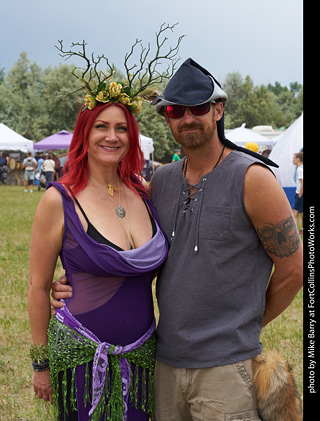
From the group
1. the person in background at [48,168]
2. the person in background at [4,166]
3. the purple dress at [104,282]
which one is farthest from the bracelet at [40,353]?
the person in background at [4,166]

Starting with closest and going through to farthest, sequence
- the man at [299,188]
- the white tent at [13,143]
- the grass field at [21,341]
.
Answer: the grass field at [21,341]
the man at [299,188]
the white tent at [13,143]

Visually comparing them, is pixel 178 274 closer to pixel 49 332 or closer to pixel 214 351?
pixel 214 351

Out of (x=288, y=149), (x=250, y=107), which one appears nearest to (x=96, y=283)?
(x=288, y=149)

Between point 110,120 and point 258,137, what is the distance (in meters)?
22.3

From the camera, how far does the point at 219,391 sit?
7.95 feet

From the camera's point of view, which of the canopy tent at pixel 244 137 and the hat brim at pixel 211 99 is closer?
the hat brim at pixel 211 99

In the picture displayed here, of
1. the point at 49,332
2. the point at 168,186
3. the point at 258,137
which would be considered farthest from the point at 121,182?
the point at 258,137

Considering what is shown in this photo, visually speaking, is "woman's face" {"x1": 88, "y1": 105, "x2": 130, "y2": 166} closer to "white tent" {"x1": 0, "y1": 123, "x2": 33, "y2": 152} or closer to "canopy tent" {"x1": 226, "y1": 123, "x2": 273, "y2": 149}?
"canopy tent" {"x1": 226, "y1": 123, "x2": 273, "y2": 149}

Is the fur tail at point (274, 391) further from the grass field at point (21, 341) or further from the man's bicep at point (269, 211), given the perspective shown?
the grass field at point (21, 341)

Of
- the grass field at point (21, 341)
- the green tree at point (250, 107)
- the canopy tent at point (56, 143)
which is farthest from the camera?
the green tree at point (250, 107)

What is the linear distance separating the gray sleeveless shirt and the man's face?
159 millimetres

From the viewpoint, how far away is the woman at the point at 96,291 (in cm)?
248

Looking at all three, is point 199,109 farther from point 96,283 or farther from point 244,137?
point 244,137

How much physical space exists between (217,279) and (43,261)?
2.86 ft
